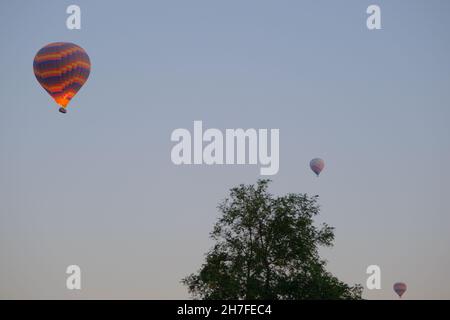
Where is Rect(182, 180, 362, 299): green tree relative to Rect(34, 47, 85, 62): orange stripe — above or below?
below

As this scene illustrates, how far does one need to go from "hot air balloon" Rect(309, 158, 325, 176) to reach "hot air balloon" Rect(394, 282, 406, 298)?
15.2 metres

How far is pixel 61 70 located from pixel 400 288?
145ft

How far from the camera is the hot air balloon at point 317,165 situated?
106625 mm

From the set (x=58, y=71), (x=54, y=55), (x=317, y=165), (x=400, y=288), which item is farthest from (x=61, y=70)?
(x=400, y=288)

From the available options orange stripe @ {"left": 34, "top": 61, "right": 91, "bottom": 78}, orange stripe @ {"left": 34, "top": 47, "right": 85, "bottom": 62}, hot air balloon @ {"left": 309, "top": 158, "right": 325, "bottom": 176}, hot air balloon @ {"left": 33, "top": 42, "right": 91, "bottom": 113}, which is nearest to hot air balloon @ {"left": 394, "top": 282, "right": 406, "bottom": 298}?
hot air balloon @ {"left": 309, "top": 158, "right": 325, "bottom": 176}

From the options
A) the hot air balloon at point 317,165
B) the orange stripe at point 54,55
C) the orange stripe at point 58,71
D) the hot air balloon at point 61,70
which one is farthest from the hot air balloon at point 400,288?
the orange stripe at point 54,55

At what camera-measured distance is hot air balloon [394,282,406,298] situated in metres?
107

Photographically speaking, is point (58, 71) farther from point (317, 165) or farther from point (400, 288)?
point (400, 288)

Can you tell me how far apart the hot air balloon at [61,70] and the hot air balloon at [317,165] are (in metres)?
28.7

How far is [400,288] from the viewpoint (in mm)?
107312

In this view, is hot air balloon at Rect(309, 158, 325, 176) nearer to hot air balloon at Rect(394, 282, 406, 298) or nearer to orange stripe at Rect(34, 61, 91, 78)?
hot air balloon at Rect(394, 282, 406, 298)

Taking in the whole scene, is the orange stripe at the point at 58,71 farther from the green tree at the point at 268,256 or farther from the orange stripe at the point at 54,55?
the green tree at the point at 268,256
